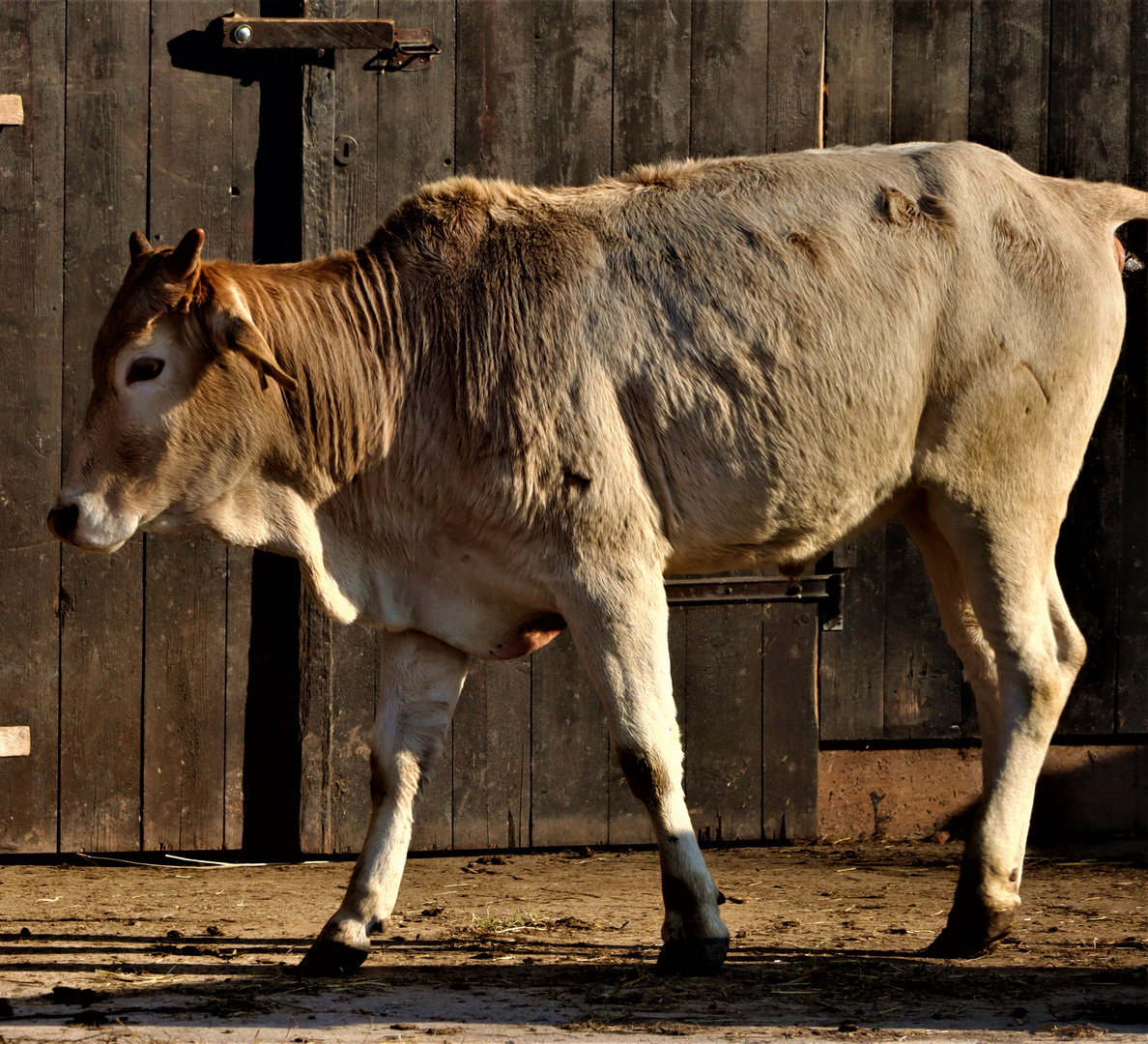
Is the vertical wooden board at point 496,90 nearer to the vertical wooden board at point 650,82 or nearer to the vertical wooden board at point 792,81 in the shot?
the vertical wooden board at point 650,82

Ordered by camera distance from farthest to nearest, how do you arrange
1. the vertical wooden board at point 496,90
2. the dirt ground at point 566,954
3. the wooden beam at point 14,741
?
the vertical wooden board at point 496,90 < the wooden beam at point 14,741 < the dirt ground at point 566,954

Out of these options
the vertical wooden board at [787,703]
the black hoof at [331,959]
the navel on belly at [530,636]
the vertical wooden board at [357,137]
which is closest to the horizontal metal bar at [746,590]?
the vertical wooden board at [787,703]

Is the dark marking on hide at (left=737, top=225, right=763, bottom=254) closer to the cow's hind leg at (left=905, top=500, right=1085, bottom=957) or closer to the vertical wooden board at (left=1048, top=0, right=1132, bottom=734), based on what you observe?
the cow's hind leg at (left=905, top=500, right=1085, bottom=957)

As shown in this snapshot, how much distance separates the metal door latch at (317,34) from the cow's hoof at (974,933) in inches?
144

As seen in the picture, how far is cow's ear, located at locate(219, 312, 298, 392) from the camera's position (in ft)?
13.0

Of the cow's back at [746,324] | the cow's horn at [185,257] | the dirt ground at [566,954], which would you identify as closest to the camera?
the dirt ground at [566,954]

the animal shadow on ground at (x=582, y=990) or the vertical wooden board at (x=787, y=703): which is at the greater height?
the vertical wooden board at (x=787, y=703)

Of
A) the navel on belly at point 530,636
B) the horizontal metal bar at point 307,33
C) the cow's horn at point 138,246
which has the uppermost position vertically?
the horizontal metal bar at point 307,33

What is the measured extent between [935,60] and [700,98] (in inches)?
38.8

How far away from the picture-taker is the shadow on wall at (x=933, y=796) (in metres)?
6.20

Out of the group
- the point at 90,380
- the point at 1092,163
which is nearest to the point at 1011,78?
the point at 1092,163

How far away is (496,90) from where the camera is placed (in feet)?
19.2

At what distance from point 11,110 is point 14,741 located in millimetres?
2273

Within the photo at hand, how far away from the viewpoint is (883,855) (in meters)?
6.00
